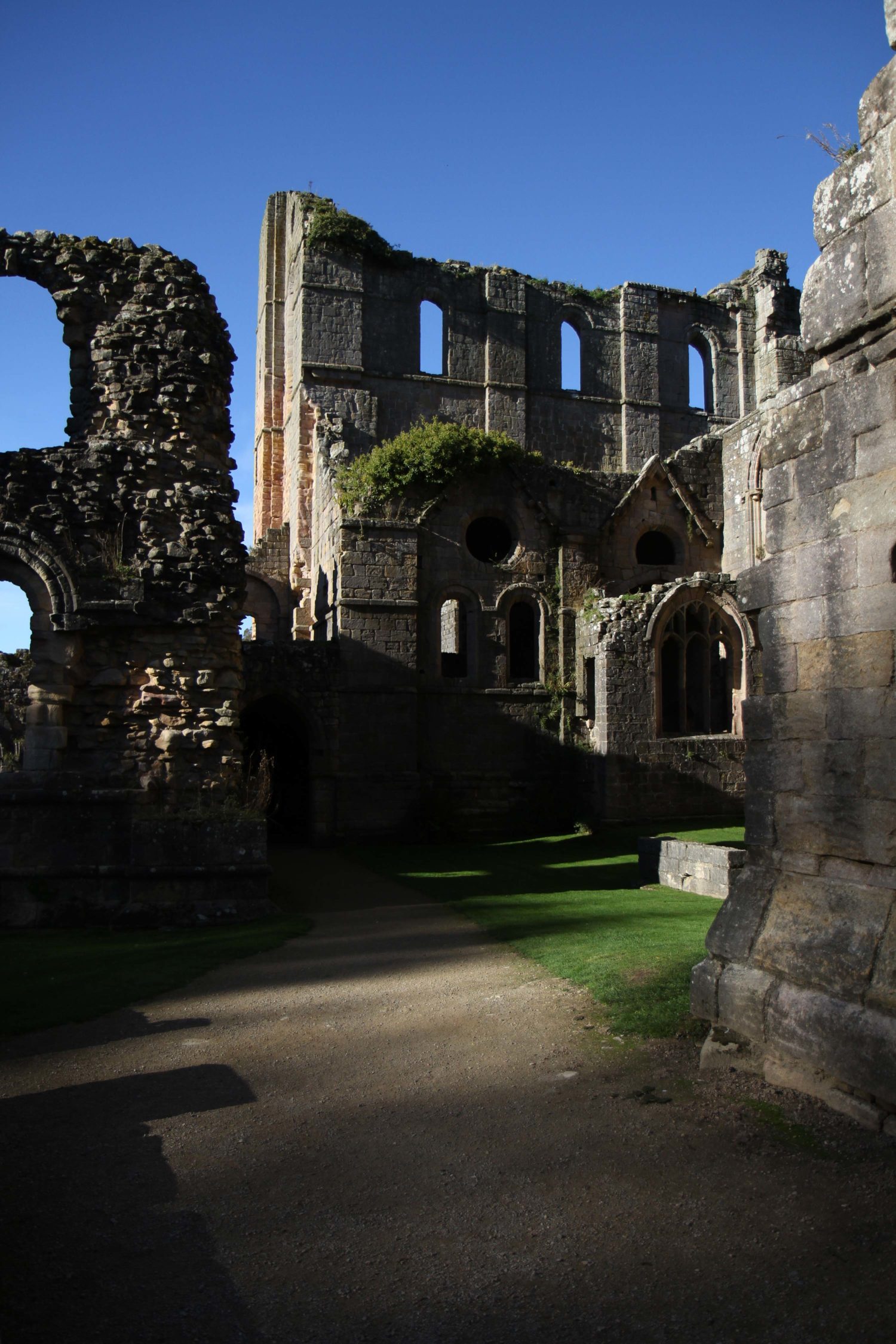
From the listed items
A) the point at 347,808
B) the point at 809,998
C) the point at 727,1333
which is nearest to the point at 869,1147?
the point at 809,998

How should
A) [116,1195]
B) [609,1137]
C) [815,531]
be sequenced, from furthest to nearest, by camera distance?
[815,531]
[609,1137]
[116,1195]

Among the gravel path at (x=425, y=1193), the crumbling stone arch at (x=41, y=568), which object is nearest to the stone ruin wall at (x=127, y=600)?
the crumbling stone arch at (x=41, y=568)

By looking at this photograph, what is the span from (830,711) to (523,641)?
700 inches

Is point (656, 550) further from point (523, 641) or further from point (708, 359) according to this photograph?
point (708, 359)

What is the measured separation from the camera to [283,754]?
21.4 metres

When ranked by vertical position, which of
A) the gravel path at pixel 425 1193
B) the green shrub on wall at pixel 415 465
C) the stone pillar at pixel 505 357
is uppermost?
the stone pillar at pixel 505 357

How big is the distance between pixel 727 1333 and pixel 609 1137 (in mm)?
1267

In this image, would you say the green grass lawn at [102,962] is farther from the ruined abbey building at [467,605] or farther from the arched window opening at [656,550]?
the arched window opening at [656,550]

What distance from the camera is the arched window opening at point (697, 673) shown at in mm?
20672

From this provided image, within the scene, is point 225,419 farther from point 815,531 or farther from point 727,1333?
point 727,1333

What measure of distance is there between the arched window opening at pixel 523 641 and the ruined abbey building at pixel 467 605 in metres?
0.05

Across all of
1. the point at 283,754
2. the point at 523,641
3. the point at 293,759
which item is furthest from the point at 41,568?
the point at 523,641

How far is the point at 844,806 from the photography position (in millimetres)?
4469

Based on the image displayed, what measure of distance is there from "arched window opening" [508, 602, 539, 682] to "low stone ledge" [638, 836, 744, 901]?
9.35 metres
